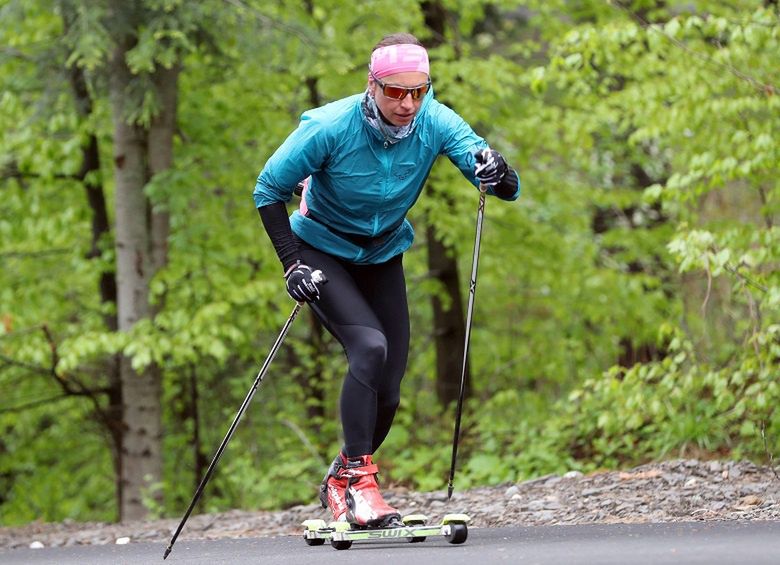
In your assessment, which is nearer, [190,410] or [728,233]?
[728,233]

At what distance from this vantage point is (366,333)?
5.84 m

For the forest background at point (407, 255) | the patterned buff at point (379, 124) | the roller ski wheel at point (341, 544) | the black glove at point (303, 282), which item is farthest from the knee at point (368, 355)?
the forest background at point (407, 255)

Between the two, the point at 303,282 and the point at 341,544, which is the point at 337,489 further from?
the point at 303,282

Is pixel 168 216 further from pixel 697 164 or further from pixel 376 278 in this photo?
pixel 376 278

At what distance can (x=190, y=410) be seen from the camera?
16094 millimetres

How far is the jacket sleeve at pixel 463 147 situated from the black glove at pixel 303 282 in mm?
A: 830

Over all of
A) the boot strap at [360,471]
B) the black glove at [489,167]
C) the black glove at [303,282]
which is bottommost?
the boot strap at [360,471]

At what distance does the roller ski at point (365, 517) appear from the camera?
5648 millimetres

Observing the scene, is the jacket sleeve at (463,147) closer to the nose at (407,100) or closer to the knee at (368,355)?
the nose at (407,100)

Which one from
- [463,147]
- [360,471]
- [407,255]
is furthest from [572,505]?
[407,255]

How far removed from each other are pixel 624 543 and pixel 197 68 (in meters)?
9.13

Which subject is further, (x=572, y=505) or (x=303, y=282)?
(x=572, y=505)

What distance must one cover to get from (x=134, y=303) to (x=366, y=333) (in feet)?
23.1

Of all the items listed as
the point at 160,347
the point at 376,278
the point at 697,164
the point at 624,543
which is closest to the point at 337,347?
the point at 160,347
